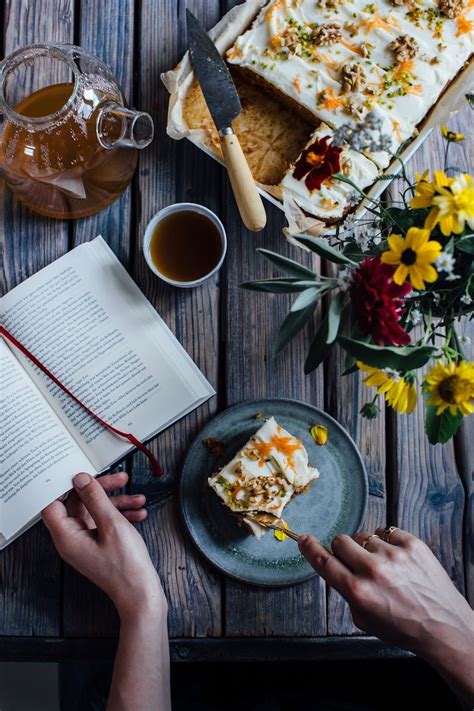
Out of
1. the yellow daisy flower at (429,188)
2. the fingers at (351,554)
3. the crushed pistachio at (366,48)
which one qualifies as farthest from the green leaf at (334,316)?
the crushed pistachio at (366,48)

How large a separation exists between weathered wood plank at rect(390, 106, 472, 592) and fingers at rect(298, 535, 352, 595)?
9.1 inches

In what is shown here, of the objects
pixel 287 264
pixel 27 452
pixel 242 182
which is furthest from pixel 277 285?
pixel 27 452

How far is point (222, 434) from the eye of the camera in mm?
987

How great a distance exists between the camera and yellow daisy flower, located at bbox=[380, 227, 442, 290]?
604 millimetres

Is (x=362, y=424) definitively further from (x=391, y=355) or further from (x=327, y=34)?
(x=327, y=34)

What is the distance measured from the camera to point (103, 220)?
1.04 metres

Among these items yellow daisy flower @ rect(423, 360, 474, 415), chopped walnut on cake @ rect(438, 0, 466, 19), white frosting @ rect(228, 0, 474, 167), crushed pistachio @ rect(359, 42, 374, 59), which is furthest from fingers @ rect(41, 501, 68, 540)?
chopped walnut on cake @ rect(438, 0, 466, 19)

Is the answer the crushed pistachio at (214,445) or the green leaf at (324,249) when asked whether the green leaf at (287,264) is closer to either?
the green leaf at (324,249)

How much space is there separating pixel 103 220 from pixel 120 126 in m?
0.15

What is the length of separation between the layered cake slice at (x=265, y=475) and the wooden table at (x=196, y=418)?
3.9 inches

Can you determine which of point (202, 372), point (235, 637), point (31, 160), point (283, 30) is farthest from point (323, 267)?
point (235, 637)

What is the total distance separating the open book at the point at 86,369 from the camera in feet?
3.19

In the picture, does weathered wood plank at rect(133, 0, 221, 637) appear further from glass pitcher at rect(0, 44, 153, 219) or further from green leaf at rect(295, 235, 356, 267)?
green leaf at rect(295, 235, 356, 267)

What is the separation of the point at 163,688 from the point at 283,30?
Result: 0.93m
